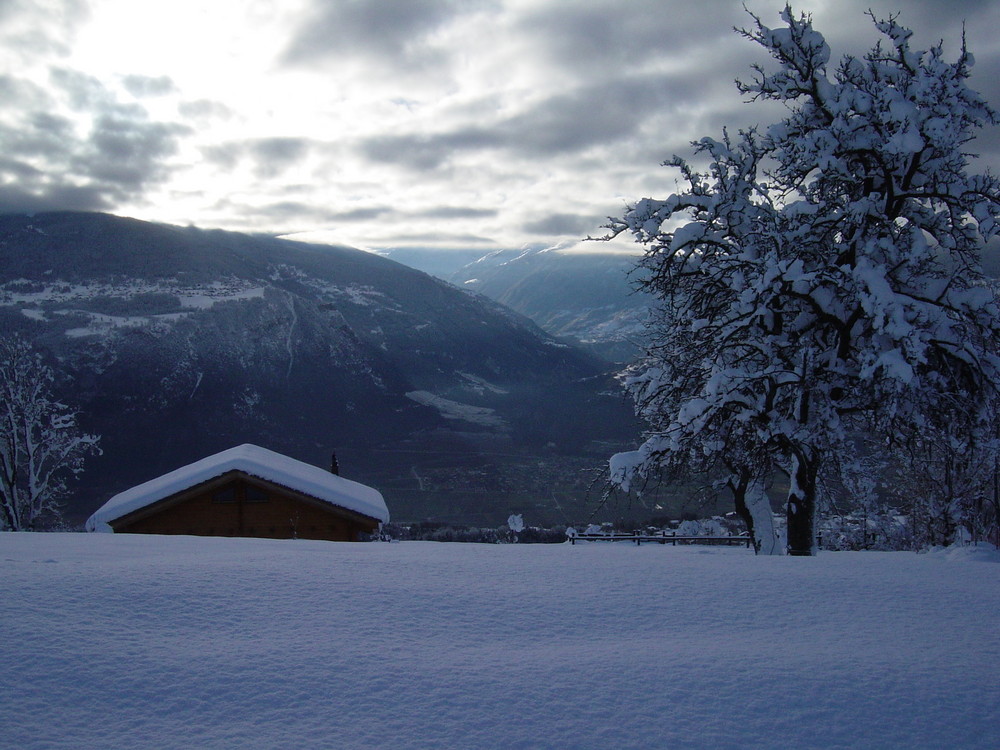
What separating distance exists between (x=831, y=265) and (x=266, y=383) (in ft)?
363

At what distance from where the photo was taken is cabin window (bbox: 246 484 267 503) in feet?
69.1

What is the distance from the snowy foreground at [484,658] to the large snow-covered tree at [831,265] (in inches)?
188

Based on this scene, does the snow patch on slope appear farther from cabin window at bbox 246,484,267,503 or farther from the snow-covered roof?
the snow-covered roof

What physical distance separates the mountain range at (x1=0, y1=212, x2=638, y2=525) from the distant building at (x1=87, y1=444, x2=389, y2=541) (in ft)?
110

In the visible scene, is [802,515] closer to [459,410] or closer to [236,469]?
[236,469]

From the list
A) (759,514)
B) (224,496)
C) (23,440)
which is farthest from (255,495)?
(759,514)

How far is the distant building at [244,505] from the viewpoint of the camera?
19.6 metres

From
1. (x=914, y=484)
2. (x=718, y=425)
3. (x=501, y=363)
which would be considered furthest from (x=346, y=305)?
(x=718, y=425)

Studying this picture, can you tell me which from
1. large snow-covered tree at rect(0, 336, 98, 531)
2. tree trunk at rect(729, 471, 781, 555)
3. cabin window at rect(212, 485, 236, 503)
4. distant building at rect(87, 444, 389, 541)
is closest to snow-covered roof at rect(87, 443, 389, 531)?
distant building at rect(87, 444, 389, 541)

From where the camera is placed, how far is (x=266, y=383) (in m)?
111

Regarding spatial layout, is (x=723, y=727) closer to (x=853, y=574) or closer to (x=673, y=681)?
(x=673, y=681)

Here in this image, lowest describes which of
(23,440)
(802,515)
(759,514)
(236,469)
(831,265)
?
(759,514)

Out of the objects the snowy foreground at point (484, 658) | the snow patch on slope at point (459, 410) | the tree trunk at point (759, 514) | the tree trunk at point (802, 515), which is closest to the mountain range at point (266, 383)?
the snow patch on slope at point (459, 410)

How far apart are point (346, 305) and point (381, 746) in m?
172
